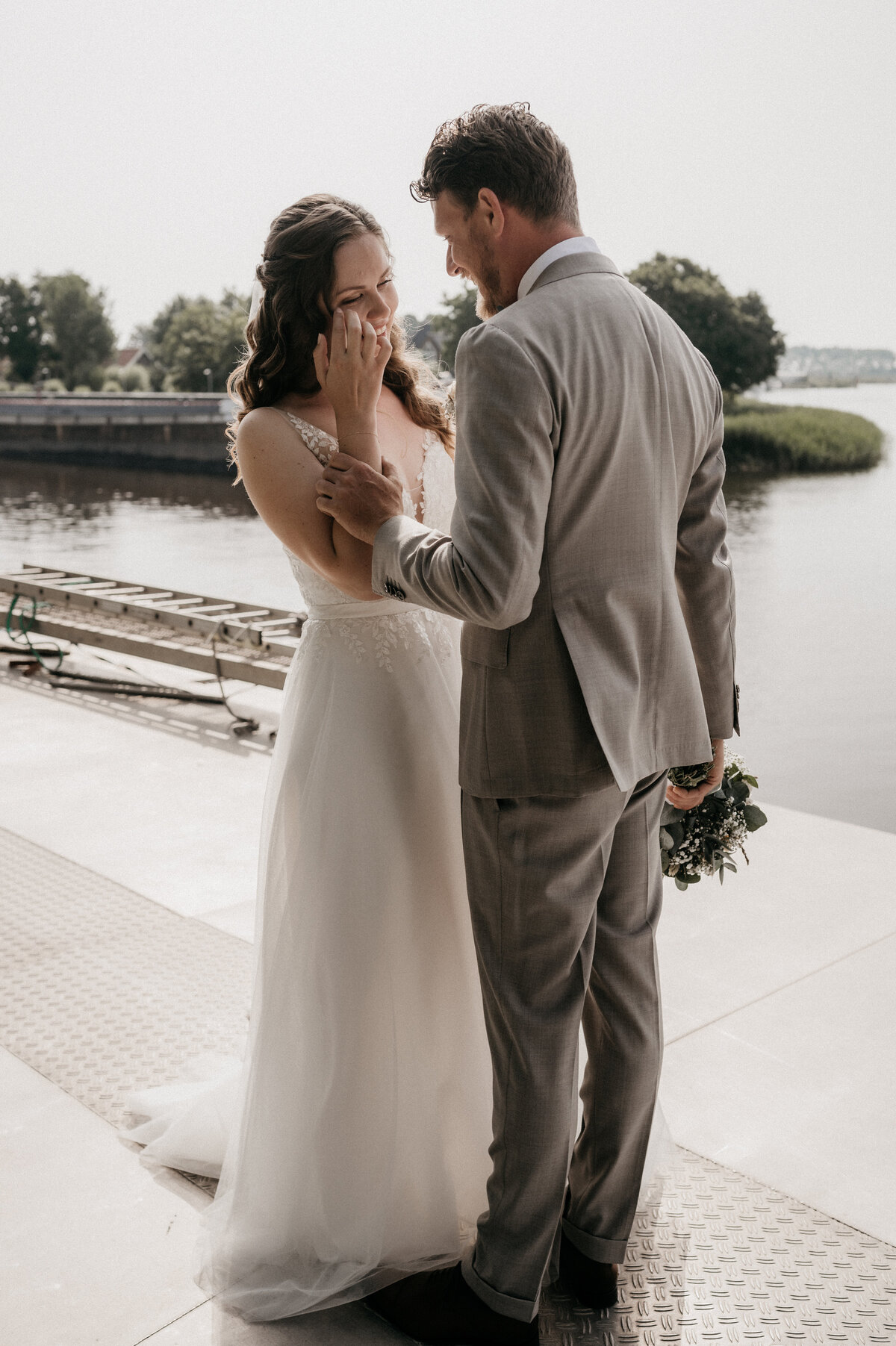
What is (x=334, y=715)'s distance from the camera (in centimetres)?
203

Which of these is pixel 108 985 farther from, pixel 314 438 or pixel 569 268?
pixel 569 268

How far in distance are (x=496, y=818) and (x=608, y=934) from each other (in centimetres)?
32

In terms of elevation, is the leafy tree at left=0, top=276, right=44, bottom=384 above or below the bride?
above

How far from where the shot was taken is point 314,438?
1.93m

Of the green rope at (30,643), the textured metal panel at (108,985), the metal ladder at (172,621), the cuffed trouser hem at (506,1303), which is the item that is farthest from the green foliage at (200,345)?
the cuffed trouser hem at (506,1303)

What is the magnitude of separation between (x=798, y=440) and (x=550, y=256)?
35.6 meters

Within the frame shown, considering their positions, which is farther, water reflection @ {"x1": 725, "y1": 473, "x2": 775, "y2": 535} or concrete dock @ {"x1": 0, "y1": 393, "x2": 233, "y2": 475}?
concrete dock @ {"x1": 0, "y1": 393, "x2": 233, "y2": 475}

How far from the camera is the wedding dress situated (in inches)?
77.8

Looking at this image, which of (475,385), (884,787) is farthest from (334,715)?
(884,787)

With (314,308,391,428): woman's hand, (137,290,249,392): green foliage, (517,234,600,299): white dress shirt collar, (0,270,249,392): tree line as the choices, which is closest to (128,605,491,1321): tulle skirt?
(314,308,391,428): woman's hand

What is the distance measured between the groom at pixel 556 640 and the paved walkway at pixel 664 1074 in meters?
0.31

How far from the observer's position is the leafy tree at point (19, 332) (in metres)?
86.2

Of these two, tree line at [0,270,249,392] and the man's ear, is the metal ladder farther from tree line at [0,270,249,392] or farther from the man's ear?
tree line at [0,270,249,392]

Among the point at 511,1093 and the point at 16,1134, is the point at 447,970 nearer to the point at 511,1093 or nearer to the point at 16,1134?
the point at 511,1093
